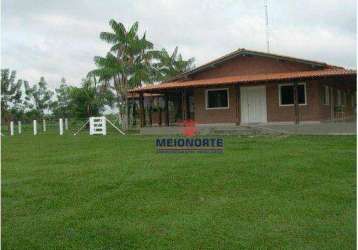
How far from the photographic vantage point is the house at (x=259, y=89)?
22125 millimetres

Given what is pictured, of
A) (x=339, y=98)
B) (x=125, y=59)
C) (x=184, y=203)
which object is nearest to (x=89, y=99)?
(x=125, y=59)

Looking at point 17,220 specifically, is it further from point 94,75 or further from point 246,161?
point 94,75

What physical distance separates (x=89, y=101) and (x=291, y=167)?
2549 centimetres

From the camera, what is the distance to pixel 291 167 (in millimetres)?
9883

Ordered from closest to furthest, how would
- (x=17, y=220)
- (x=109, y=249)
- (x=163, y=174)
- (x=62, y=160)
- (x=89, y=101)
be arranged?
(x=109, y=249)
(x=17, y=220)
(x=163, y=174)
(x=62, y=160)
(x=89, y=101)

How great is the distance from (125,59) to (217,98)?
934 centimetres

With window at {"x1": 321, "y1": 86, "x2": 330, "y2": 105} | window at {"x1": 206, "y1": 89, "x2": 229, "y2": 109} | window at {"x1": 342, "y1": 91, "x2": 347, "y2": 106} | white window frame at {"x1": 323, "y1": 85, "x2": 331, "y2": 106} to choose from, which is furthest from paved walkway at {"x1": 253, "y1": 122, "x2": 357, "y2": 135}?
window at {"x1": 342, "y1": 91, "x2": 347, "y2": 106}

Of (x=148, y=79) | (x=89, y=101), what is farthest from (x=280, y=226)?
(x=89, y=101)

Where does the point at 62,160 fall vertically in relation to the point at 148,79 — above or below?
below

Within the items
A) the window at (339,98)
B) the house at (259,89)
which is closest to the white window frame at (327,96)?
the house at (259,89)

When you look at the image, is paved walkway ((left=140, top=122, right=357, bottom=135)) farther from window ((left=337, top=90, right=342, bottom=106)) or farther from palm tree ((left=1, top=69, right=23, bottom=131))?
palm tree ((left=1, top=69, right=23, bottom=131))

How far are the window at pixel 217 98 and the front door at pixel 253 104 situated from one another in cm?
81

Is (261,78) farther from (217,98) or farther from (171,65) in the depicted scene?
(171,65)

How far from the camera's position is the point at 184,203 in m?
7.03
